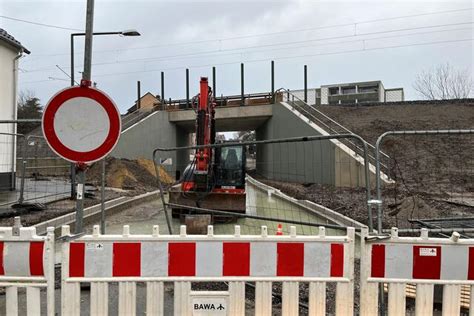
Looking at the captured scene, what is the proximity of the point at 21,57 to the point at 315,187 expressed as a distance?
13925mm

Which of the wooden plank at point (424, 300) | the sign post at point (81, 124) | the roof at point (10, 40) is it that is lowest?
the wooden plank at point (424, 300)

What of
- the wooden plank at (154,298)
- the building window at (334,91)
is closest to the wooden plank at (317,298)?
the wooden plank at (154,298)

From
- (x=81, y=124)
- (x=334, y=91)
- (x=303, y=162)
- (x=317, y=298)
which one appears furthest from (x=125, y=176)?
(x=334, y=91)

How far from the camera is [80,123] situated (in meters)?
3.79

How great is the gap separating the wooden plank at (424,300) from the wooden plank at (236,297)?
155cm

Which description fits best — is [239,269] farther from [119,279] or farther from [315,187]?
[315,187]

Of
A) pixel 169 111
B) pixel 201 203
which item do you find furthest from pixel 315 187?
pixel 169 111

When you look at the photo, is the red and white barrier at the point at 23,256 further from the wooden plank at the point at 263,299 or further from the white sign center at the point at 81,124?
the wooden plank at the point at 263,299

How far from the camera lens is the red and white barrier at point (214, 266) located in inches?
137

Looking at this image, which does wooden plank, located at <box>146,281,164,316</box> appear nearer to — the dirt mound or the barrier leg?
the barrier leg

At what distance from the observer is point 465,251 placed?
3.53 m

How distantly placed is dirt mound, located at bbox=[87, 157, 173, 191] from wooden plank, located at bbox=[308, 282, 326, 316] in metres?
15.6

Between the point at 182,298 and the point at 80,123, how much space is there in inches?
73.6

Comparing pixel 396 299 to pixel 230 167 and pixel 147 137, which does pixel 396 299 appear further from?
pixel 147 137
